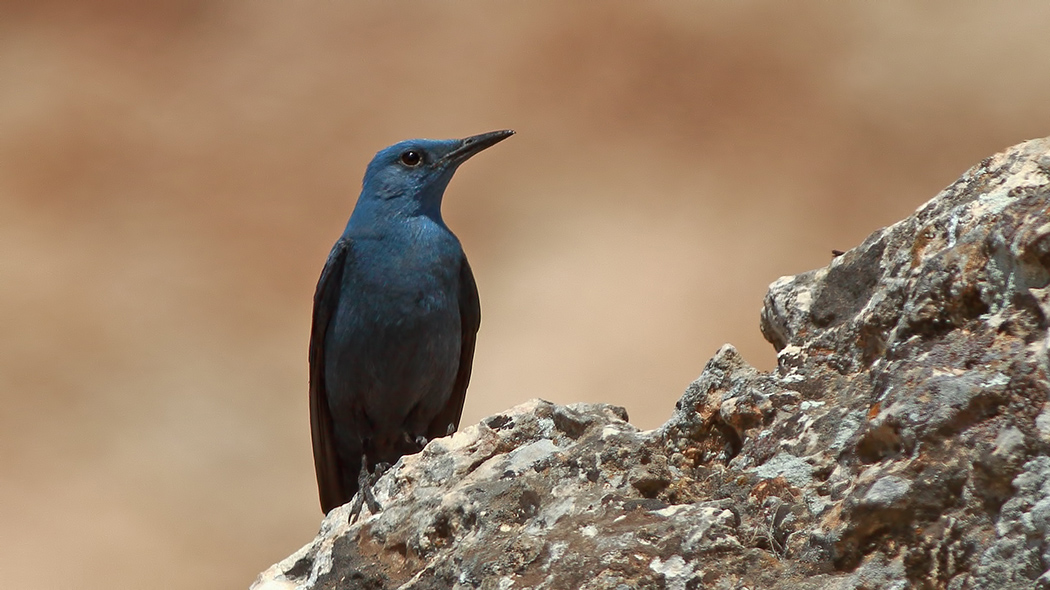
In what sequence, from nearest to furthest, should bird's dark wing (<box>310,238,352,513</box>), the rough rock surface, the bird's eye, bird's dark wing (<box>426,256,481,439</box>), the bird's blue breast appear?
1. the rough rock surface
2. the bird's blue breast
3. bird's dark wing (<box>310,238,352,513</box>)
4. bird's dark wing (<box>426,256,481,439</box>)
5. the bird's eye

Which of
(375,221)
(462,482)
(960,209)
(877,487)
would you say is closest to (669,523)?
(877,487)

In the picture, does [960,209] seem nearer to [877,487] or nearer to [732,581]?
[877,487]

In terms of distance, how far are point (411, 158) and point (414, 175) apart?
11 centimetres

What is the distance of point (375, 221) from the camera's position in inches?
189

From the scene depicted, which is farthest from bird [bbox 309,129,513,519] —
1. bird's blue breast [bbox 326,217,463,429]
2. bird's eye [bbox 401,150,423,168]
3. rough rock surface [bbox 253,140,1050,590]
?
rough rock surface [bbox 253,140,1050,590]

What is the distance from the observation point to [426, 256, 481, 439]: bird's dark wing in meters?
4.80

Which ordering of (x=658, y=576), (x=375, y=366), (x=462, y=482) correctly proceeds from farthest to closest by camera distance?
(x=375, y=366), (x=462, y=482), (x=658, y=576)

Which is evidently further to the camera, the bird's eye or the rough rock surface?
the bird's eye

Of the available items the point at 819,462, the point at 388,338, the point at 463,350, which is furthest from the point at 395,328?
the point at 819,462

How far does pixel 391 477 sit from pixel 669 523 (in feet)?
Result: 2.84

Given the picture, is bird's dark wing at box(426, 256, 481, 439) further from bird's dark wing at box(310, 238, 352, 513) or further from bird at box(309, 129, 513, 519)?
bird's dark wing at box(310, 238, 352, 513)

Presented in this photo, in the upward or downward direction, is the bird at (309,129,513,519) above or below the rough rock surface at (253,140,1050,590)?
above

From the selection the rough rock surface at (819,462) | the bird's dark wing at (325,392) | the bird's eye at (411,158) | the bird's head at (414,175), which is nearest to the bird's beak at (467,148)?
the bird's head at (414,175)

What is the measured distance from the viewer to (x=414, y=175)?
16.3ft
